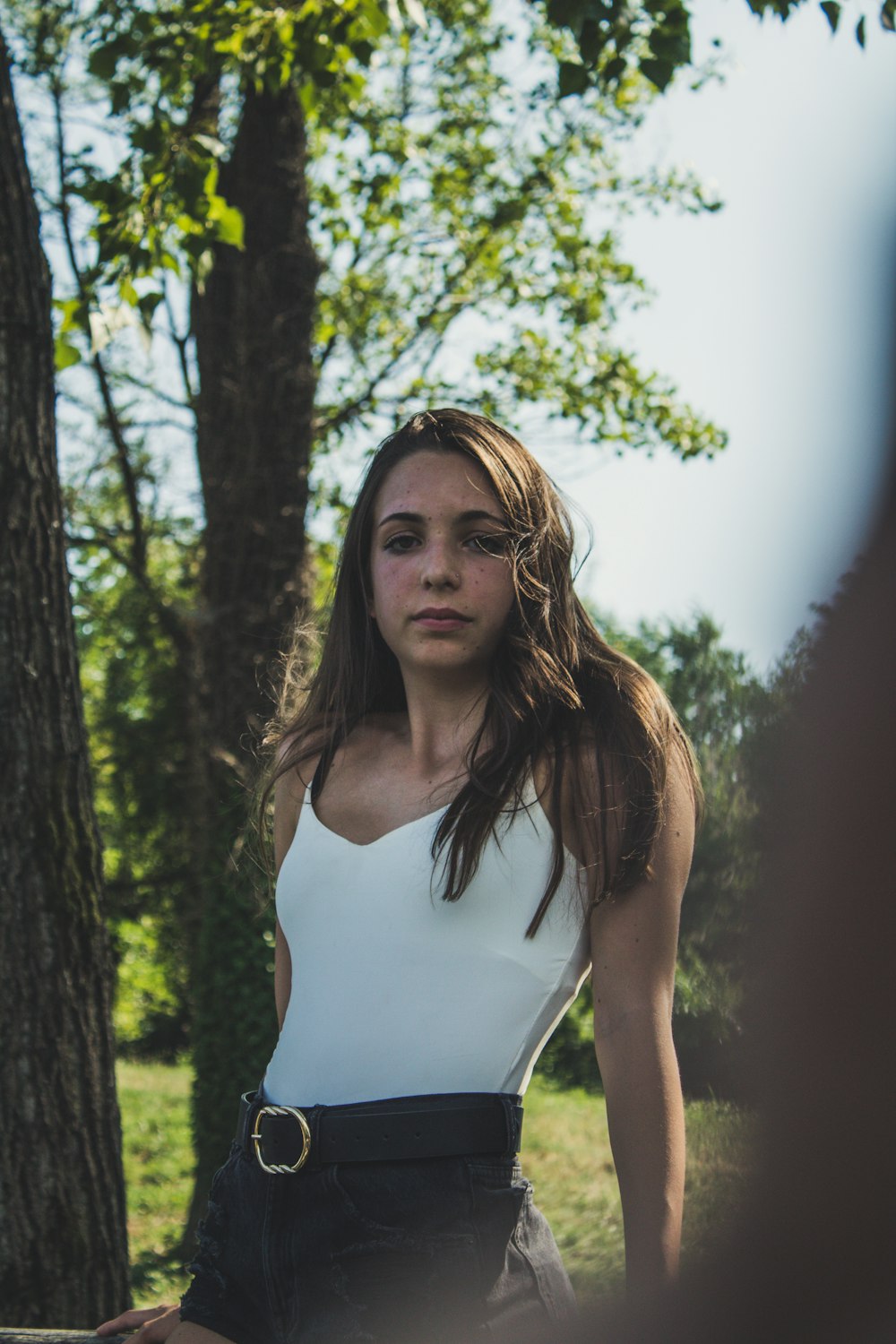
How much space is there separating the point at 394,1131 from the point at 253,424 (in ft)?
25.2

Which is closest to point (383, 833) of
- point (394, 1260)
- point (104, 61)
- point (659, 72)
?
point (394, 1260)

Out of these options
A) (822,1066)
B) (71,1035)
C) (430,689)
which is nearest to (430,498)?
(430,689)

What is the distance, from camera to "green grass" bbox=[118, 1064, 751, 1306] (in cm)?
521

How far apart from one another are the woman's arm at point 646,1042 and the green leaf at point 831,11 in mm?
2258

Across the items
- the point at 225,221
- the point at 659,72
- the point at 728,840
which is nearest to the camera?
the point at 728,840

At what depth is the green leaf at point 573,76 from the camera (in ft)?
11.3

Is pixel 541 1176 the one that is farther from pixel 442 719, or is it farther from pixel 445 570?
pixel 445 570

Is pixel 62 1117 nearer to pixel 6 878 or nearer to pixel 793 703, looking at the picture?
pixel 6 878

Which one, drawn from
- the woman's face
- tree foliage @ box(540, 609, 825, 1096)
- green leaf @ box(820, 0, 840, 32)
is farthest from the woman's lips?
green leaf @ box(820, 0, 840, 32)

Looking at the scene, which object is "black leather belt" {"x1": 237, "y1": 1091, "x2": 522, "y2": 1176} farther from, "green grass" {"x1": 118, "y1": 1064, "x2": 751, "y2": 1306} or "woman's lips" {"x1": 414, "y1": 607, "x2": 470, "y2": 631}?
"woman's lips" {"x1": 414, "y1": 607, "x2": 470, "y2": 631}

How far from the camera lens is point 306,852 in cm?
201

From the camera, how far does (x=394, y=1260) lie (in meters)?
1.63

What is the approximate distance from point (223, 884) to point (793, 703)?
6.44m

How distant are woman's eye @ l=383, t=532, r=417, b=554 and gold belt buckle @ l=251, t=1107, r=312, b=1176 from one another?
88 centimetres
